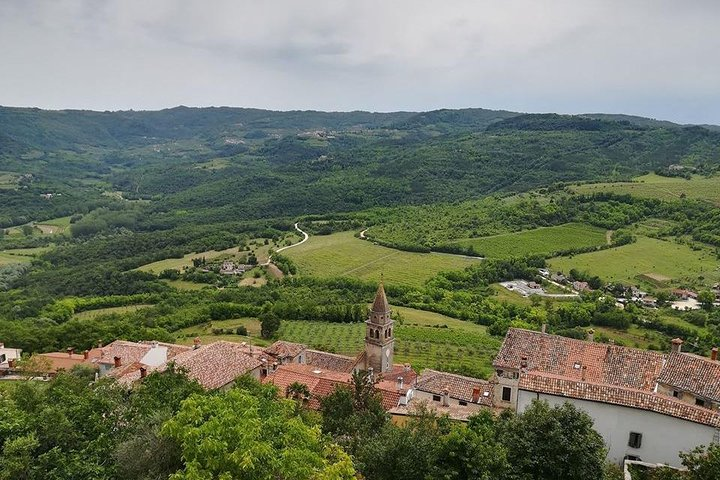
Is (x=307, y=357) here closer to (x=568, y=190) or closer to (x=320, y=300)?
(x=320, y=300)

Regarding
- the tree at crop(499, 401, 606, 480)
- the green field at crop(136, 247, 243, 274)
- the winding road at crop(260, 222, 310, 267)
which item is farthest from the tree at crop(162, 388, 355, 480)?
the green field at crop(136, 247, 243, 274)


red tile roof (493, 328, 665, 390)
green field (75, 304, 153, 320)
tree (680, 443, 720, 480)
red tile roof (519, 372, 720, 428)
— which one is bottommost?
green field (75, 304, 153, 320)

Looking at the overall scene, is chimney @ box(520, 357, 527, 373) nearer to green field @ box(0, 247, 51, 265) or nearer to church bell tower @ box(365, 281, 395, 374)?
church bell tower @ box(365, 281, 395, 374)

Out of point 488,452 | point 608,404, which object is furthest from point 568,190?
point 488,452

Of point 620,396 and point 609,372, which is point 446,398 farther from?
point 620,396

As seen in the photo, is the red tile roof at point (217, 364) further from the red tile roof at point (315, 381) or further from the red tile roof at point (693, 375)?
the red tile roof at point (693, 375)

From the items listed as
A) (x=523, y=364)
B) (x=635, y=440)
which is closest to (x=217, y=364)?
(x=523, y=364)
